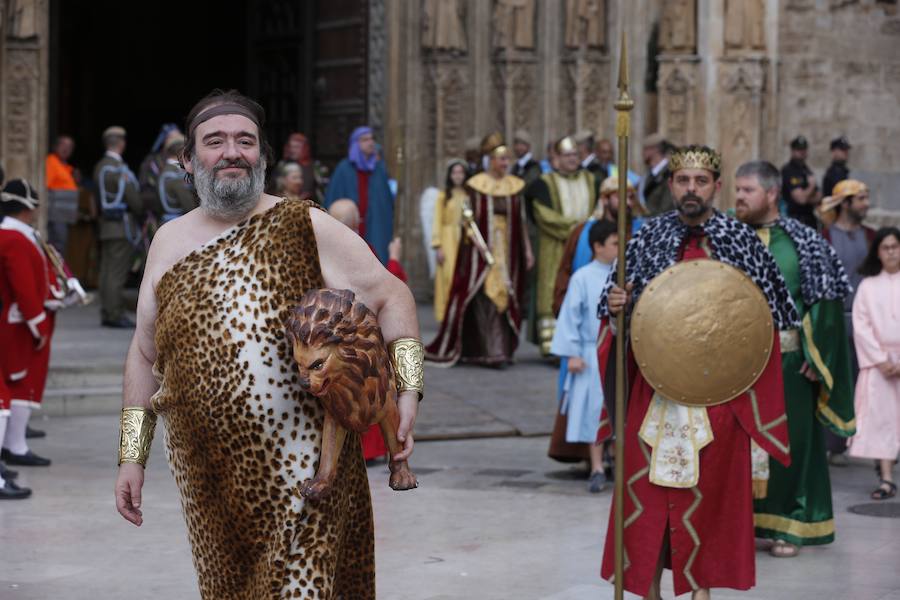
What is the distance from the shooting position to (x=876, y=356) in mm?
10602

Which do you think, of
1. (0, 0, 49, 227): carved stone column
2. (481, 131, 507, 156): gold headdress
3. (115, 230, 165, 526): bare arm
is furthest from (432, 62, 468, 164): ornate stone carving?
(115, 230, 165, 526): bare arm

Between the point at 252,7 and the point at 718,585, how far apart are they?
1618 centimetres

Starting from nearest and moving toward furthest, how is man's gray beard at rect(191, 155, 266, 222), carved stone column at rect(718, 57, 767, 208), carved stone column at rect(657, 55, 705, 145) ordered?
1. man's gray beard at rect(191, 155, 266, 222)
2. carved stone column at rect(718, 57, 767, 208)
3. carved stone column at rect(657, 55, 705, 145)

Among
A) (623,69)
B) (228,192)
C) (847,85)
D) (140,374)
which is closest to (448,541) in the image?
(623,69)

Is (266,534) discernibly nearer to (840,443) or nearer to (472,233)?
(840,443)

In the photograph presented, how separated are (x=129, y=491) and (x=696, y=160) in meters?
3.10

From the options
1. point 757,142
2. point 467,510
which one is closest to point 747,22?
point 757,142

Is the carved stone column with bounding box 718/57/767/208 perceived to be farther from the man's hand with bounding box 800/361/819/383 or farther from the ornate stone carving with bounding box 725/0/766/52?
the man's hand with bounding box 800/361/819/383

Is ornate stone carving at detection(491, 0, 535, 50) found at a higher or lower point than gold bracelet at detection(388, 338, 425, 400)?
higher

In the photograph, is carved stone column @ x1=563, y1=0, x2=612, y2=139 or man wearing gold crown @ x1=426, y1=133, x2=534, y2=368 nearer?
man wearing gold crown @ x1=426, y1=133, x2=534, y2=368

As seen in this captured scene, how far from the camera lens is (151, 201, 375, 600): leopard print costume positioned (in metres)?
4.45

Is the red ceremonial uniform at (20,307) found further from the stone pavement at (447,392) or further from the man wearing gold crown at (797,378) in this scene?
the man wearing gold crown at (797,378)

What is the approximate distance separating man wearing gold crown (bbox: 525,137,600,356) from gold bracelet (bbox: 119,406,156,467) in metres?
11.0

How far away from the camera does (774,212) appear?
8375mm
